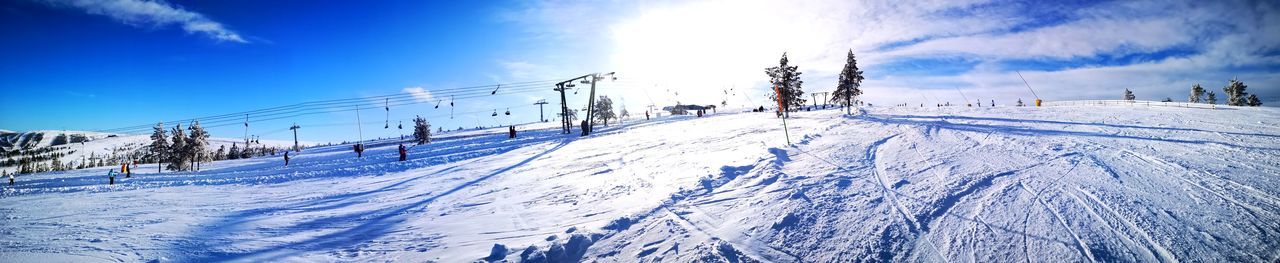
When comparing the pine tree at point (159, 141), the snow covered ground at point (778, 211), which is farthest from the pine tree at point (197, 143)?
the snow covered ground at point (778, 211)

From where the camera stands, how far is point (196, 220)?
1091 centimetres

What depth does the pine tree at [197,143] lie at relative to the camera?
3831cm

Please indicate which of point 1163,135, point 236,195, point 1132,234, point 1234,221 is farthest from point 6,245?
point 1163,135

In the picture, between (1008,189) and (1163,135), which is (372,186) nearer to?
(1008,189)

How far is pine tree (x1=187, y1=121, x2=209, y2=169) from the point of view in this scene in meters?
38.3

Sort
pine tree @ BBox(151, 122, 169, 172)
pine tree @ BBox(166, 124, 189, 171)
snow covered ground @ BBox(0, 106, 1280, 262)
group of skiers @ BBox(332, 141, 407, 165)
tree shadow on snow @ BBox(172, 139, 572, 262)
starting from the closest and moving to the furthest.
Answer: snow covered ground @ BBox(0, 106, 1280, 262) → tree shadow on snow @ BBox(172, 139, 572, 262) → group of skiers @ BBox(332, 141, 407, 165) → pine tree @ BBox(166, 124, 189, 171) → pine tree @ BBox(151, 122, 169, 172)

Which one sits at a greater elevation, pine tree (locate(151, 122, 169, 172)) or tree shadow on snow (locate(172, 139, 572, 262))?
A: pine tree (locate(151, 122, 169, 172))

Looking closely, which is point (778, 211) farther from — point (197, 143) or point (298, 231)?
point (197, 143)

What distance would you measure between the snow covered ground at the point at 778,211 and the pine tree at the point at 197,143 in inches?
1090

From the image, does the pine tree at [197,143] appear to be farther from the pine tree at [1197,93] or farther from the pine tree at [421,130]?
the pine tree at [1197,93]

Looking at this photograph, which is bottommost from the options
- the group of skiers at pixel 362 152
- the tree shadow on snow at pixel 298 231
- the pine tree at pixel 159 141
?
the tree shadow on snow at pixel 298 231

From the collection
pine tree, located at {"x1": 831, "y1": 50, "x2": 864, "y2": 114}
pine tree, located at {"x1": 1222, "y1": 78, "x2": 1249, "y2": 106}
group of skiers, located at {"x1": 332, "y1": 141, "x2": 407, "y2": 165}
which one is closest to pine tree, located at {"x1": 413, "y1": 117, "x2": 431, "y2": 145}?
group of skiers, located at {"x1": 332, "y1": 141, "x2": 407, "y2": 165}

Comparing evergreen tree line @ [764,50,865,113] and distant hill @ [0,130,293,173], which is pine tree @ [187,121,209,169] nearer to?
distant hill @ [0,130,293,173]

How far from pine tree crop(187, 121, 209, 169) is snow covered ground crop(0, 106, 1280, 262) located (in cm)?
2769
